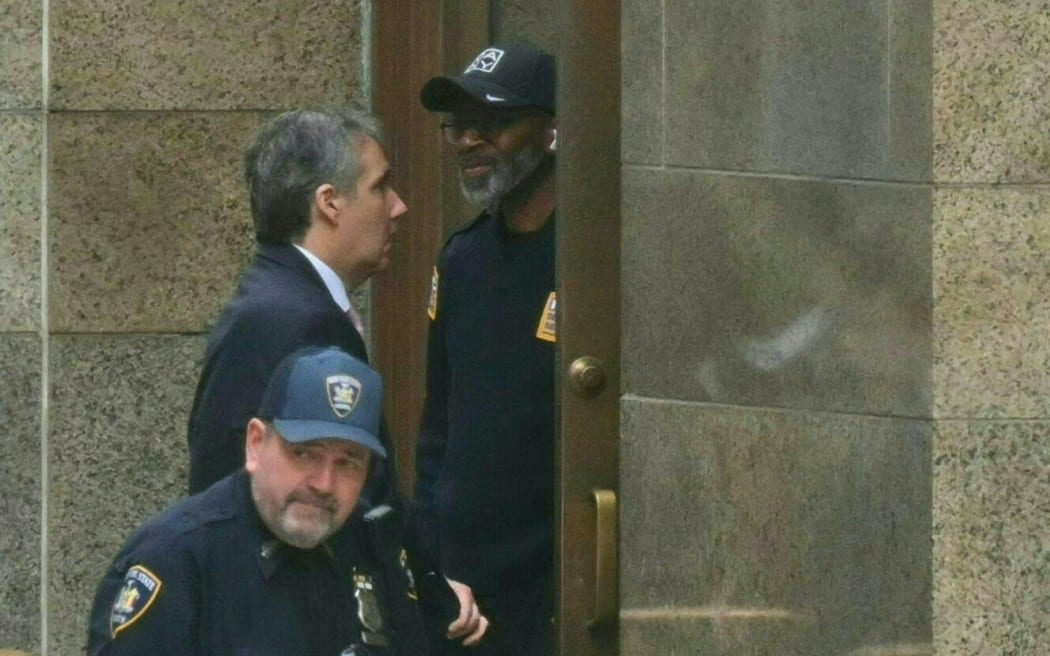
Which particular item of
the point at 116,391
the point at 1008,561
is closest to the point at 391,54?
the point at 116,391

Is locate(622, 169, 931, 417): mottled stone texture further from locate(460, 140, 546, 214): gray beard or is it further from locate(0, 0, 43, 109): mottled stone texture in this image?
locate(0, 0, 43, 109): mottled stone texture

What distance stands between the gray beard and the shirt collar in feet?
1.55

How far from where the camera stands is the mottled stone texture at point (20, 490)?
6180 millimetres

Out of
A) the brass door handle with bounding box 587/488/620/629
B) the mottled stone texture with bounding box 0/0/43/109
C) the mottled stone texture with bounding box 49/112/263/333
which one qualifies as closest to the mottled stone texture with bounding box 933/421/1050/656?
the brass door handle with bounding box 587/488/620/629

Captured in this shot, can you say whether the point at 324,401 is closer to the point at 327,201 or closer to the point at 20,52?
the point at 327,201

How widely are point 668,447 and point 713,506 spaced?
0.14m

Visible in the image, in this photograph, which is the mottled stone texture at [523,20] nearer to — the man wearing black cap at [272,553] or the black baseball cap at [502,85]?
the black baseball cap at [502,85]

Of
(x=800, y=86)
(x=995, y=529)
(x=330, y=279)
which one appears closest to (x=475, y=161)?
(x=330, y=279)

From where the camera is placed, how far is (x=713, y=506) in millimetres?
4258

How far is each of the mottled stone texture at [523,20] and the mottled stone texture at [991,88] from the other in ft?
7.61

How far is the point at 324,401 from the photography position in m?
3.56

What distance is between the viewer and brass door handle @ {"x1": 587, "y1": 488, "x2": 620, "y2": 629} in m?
4.18

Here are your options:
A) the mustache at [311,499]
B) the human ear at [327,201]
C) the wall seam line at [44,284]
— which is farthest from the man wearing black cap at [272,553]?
the wall seam line at [44,284]

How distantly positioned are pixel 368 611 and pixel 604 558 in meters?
0.64
